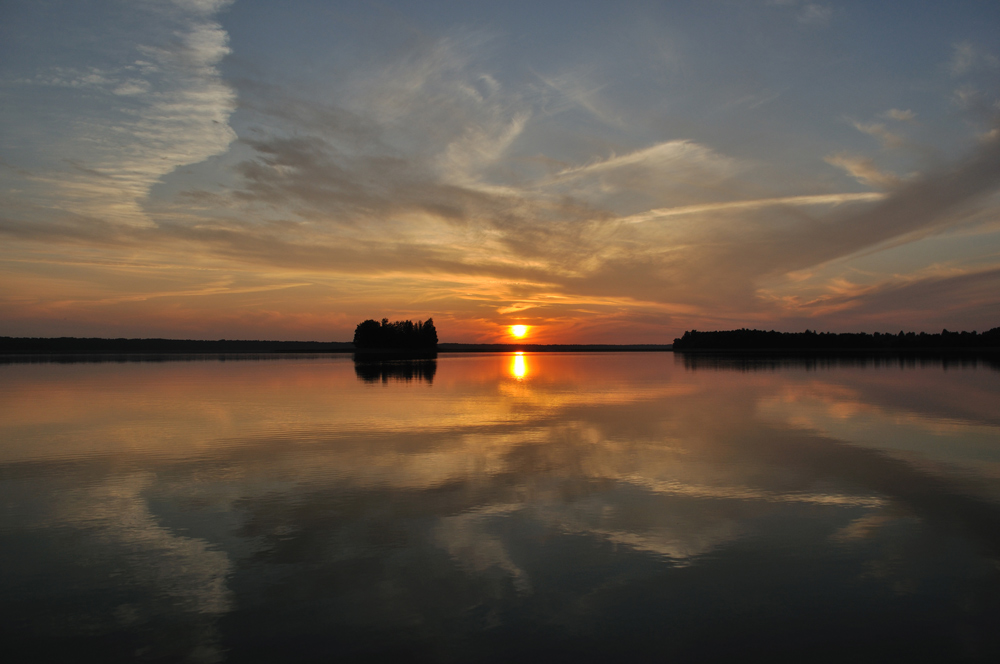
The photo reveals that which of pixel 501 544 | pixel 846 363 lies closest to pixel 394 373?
pixel 501 544

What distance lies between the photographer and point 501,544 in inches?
327

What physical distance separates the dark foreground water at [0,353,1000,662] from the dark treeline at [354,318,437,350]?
5421 inches

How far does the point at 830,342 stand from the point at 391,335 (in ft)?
388

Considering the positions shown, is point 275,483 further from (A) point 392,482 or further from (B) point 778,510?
(B) point 778,510

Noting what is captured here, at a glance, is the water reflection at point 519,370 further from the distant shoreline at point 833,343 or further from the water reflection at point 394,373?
the distant shoreline at point 833,343

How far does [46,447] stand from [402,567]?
1328cm

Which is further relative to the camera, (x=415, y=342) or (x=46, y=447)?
(x=415, y=342)

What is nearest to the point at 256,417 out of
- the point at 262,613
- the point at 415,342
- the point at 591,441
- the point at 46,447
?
the point at 46,447

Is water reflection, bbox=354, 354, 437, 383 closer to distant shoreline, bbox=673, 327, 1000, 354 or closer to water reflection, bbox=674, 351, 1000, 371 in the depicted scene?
water reflection, bbox=674, 351, 1000, 371

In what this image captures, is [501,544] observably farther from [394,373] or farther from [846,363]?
[846,363]

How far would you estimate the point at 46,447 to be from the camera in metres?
15.5

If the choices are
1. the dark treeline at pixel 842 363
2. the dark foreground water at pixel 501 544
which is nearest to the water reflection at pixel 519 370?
the dark treeline at pixel 842 363

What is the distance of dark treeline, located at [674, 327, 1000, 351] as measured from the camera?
483 feet

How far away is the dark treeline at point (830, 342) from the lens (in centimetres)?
14712
